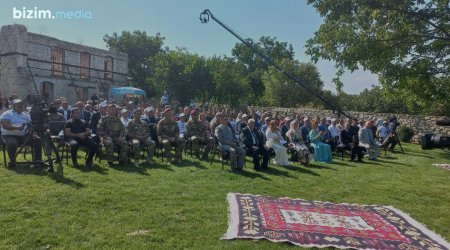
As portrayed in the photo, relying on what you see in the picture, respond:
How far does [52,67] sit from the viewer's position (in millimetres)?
25953

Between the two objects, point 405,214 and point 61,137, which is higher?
→ point 61,137

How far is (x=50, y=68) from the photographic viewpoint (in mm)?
25797

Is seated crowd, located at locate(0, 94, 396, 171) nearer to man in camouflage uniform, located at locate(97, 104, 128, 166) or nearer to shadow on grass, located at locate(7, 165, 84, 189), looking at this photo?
man in camouflage uniform, located at locate(97, 104, 128, 166)

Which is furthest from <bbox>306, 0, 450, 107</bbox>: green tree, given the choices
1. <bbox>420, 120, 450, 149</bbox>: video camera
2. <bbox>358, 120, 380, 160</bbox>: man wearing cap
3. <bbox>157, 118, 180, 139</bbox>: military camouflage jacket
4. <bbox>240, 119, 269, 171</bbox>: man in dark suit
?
<bbox>420, 120, 450, 149</bbox>: video camera

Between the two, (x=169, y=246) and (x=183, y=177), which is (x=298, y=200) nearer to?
(x=183, y=177)

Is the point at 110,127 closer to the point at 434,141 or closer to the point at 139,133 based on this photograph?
the point at 139,133

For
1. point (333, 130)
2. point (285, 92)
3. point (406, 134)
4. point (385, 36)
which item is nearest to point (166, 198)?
point (385, 36)

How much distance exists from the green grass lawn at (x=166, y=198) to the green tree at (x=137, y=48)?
33.2 meters

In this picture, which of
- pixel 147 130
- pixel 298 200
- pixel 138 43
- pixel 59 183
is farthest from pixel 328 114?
pixel 138 43

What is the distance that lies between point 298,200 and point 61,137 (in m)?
5.95

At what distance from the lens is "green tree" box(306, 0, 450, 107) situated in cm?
1078

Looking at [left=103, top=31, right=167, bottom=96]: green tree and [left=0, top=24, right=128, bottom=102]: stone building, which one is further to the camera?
[left=103, top=31, right=167, bottom=96]: green tree

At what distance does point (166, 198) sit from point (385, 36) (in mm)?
8537

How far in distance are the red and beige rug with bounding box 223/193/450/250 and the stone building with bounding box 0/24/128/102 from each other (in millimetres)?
17969
